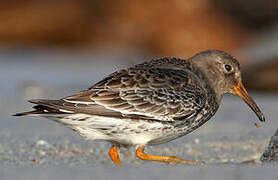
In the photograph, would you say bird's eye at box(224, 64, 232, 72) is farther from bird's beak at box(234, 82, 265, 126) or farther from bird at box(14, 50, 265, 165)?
bird at box(14, 50, 265, 165)

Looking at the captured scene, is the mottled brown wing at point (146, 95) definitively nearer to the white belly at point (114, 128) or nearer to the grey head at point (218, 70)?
the white belly at point (114, 128)

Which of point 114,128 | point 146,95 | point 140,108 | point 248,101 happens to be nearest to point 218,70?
point 248,101

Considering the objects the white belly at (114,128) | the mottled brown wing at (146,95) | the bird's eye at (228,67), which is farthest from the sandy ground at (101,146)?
the bird's eye at (228,67)

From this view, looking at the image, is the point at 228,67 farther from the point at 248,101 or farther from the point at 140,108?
the point at 140,108

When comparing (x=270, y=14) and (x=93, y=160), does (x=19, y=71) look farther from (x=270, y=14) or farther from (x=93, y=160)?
(x=270, y=14)

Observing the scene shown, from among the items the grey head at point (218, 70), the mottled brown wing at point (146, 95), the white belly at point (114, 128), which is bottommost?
the white belly at point (114, 128)
